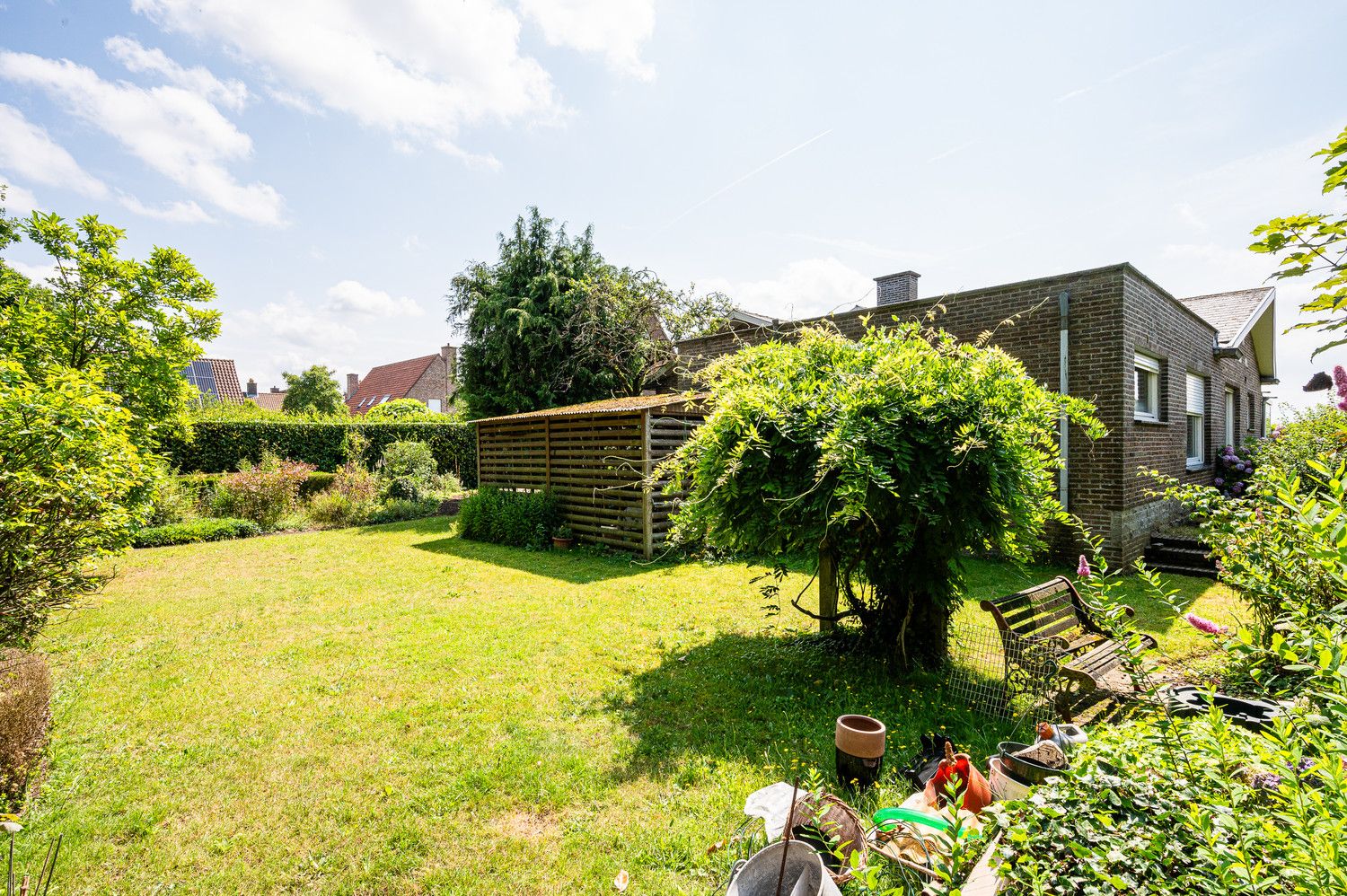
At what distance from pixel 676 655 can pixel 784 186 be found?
709 cm

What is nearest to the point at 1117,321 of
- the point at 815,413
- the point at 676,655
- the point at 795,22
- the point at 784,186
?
the point at 784,186

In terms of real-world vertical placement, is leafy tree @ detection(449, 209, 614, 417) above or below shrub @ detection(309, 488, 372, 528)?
above

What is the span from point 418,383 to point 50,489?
1521 inches

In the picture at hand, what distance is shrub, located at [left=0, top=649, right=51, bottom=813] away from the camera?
10.3 ft

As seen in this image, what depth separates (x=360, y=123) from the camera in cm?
855

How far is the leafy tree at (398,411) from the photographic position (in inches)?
1013

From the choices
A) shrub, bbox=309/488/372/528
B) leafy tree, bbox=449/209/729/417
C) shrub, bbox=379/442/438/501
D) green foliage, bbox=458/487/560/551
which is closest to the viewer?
green foliage, bbox=458/487/560/551

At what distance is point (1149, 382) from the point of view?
9711 millimetres

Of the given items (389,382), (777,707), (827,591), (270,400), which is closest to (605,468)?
(827,591)

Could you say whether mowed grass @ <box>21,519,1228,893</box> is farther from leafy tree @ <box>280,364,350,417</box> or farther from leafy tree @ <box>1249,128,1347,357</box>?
leafy tree @ <box>280,364,350,417</box>

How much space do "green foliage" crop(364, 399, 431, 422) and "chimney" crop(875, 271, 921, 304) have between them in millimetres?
20624

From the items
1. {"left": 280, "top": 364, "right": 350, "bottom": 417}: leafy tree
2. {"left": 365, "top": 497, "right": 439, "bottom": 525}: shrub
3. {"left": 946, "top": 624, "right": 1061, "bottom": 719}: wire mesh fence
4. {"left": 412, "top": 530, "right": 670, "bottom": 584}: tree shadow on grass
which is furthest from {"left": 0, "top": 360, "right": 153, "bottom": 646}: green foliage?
{"left": 280, "top": 364, "right": 350, "bottom": 417}: leafy tree

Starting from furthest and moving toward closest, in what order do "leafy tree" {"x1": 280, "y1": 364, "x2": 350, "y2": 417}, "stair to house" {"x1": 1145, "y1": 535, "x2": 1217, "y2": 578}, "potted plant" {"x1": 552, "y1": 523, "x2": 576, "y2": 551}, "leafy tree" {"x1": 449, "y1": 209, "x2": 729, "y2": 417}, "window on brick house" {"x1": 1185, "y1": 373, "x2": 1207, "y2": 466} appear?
"leafy tree" {"x1": 280, "y1": 364, "x2": 350, "y2": 417}
"leafy tree" {"x1": 449, "y1": 209, "x2": 729, "y2": 417}
"window on brick house" {"x1": 1185, "y1": 373, "x2": 1207, "y2": 466}
"potted plant" {"x1": 552, "y1": 523, "x2": 576, "y2": 551}
"stair to house" {"x1": 1145, "y1": 535, "x2": 1217, "y2": 578}

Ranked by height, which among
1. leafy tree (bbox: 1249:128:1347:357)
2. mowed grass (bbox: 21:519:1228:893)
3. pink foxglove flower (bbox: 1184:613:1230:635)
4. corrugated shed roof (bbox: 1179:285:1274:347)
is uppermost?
corrugated shed roof (bbox: 1179:285:1274:347)
